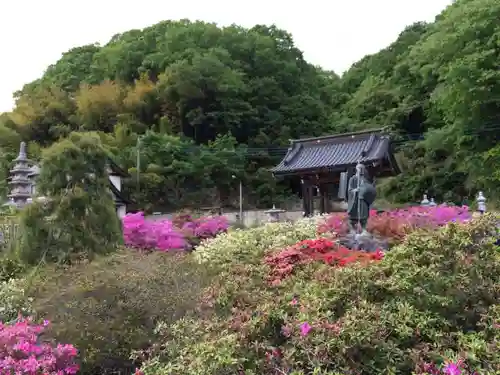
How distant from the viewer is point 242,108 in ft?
101

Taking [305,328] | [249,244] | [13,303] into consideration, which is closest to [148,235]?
[249,244]

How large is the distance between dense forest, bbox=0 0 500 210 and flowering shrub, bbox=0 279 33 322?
57.5 ft

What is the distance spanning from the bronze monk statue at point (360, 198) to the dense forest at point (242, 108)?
12.9 metres

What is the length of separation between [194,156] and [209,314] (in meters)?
23.1

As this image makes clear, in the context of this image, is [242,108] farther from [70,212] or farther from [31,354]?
[31,354]

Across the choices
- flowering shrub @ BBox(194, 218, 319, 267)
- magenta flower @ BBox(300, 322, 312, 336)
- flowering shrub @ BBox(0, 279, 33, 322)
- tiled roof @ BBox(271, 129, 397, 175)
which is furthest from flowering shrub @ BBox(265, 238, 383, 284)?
tiled roof @ BBox(271, 129, 397, 175)

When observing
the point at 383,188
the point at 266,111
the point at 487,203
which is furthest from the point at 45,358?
the point at 266,111

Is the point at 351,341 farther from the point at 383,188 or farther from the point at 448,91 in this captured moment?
the point at 383,188

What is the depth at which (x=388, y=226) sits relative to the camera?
8.34 m

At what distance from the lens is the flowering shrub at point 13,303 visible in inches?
207

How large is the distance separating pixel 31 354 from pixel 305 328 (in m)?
2.26

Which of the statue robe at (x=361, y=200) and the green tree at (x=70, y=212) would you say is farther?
the statue robe at (x=361, y=200)

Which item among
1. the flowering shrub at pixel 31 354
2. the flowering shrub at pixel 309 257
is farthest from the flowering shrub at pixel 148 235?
the flowering shrub at pixel 31 354

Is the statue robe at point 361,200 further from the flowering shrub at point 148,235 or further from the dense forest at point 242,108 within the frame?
the dense forest at point 242,108
